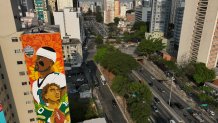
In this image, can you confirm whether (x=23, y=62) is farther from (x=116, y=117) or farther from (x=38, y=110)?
(x=116, y=117)

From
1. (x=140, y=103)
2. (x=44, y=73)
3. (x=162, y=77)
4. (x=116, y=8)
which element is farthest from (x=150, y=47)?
(x=116, y=8)

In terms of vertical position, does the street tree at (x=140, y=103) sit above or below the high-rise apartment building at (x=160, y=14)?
below

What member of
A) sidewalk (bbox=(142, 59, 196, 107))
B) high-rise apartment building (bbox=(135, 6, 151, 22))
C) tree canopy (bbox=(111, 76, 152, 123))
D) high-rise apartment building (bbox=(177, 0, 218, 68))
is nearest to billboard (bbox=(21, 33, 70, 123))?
tree canopy (bbox=(111, 76, 152, 123))

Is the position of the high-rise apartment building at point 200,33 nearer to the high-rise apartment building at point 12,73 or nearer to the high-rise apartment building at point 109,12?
the high-rise apartment building at point 12,73

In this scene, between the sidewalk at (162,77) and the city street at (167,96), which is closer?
the city street at (167,96)

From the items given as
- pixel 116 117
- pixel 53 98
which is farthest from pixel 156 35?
pixel 53 98

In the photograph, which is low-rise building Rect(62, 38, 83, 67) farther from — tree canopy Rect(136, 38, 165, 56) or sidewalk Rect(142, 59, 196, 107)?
tree canopy Rect(136, 38, 165, 56)

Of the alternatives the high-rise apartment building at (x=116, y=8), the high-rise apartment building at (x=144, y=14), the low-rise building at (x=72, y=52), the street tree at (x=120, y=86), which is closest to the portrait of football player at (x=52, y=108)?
the street tree at (x=120, y=86)

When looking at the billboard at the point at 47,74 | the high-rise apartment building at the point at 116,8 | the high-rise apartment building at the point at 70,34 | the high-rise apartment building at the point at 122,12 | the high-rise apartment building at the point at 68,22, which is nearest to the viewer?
the billboard at the point at 47,74
